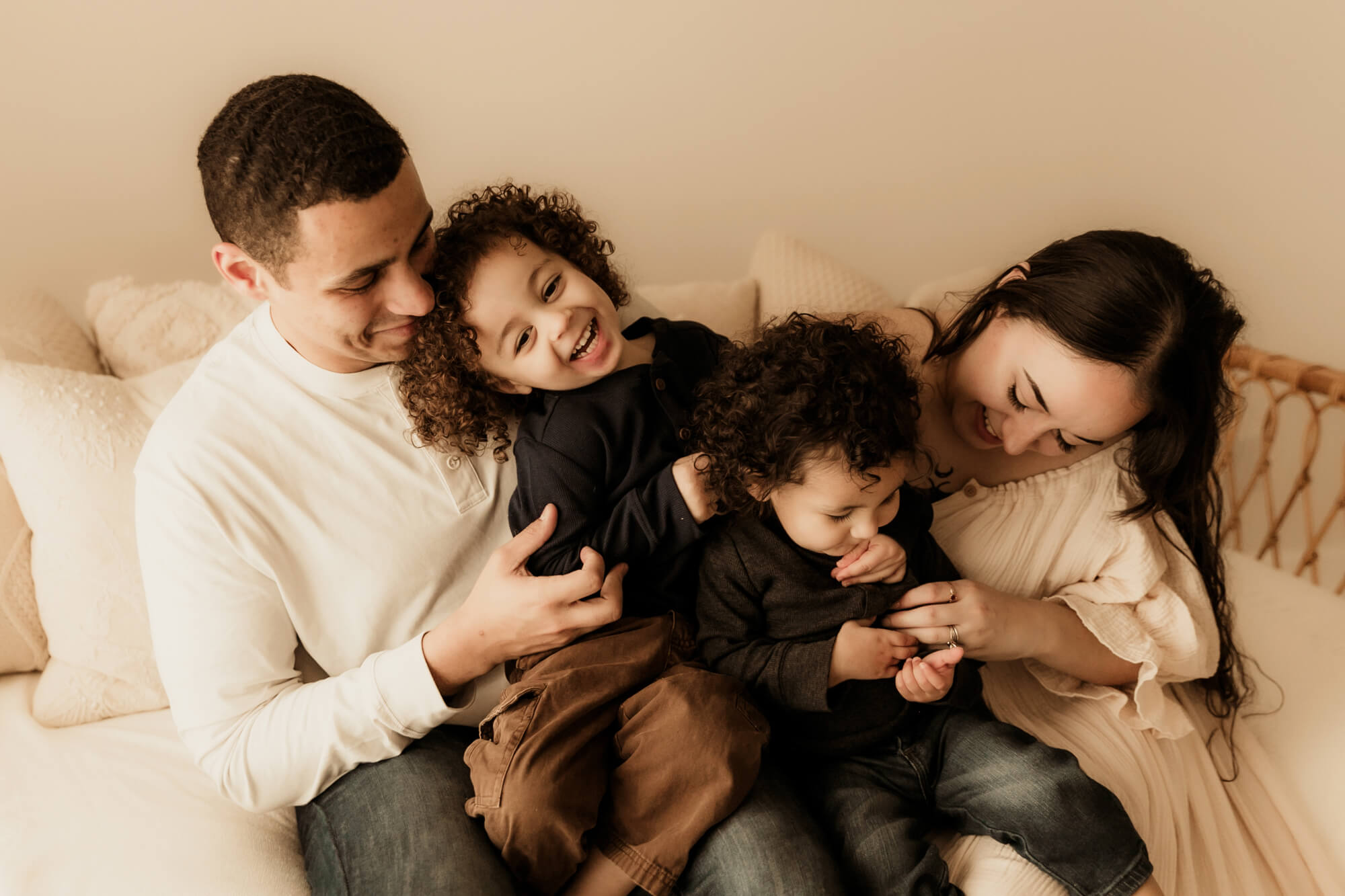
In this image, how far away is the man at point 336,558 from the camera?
1.16 m

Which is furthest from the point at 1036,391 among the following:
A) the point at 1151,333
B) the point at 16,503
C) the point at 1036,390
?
the point at 16,503

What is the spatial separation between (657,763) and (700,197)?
1.59m

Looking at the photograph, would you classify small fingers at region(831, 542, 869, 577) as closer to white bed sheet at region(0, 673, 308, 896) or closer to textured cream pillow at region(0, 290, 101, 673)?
white bed sheet at region(0, 673, 308, 896)

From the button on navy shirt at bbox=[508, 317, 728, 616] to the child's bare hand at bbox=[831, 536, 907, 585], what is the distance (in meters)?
0.22

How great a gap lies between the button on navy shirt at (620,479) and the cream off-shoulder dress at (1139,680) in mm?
512

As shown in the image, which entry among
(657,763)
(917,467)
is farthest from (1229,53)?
(657,763)

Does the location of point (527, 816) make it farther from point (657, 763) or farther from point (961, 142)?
point (961, 142)

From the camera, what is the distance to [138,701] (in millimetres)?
1621

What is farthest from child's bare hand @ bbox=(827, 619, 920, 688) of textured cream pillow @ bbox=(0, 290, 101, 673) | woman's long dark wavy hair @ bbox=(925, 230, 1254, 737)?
textured cream pillow @ bbox=(0, 290, 101, 673)

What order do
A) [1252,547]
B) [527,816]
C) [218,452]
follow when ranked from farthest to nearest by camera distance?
[1252,547]
[218,452]
[527,816]

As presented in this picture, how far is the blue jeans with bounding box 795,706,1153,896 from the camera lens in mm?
1219

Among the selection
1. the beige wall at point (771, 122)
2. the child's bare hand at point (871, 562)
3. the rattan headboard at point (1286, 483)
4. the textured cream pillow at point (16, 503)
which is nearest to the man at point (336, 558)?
the child's bare hand at point (871, 562)

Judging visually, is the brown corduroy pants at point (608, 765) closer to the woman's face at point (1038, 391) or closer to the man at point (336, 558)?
the man at point (336, 558)

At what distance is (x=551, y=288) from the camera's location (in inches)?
53.9
